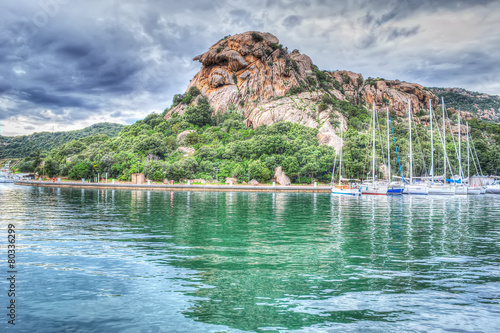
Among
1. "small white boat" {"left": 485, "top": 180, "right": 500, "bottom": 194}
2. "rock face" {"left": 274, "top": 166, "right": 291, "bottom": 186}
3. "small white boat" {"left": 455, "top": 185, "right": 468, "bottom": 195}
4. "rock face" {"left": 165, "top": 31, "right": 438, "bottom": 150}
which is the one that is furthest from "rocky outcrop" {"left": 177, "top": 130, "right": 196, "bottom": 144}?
"small white boat" {"left": 485, "top": 180, "right": 500, "bottom": 194}

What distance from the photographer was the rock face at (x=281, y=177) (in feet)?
347

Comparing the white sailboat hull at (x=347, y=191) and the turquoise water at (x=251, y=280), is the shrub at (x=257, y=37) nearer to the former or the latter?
the white sailboat hull at (x=347, y=191)

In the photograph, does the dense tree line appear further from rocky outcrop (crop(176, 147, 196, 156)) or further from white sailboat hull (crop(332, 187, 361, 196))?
white sailboat hull (crop(332, 187, 361, 196))

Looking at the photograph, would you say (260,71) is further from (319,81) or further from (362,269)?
(362,269)

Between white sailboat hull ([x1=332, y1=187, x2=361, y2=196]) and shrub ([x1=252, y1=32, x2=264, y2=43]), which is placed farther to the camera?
shrub ([x1=252, y1=32, x2=264, y2=43])

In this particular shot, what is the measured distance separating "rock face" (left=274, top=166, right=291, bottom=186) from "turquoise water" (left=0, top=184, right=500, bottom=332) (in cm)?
7994

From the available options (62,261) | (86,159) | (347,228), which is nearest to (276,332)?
(62,261)

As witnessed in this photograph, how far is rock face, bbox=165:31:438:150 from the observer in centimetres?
14650

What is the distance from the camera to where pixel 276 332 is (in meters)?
9.22

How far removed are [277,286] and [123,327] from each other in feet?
18.8

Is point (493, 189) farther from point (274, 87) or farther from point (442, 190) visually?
point (274, 87)

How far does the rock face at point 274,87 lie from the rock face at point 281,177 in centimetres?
3705

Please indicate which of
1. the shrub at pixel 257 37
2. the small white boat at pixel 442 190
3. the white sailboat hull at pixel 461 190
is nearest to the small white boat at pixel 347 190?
the small white boat at pixel 442 190

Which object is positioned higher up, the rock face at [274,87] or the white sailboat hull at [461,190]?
the rock face at [274,87]
